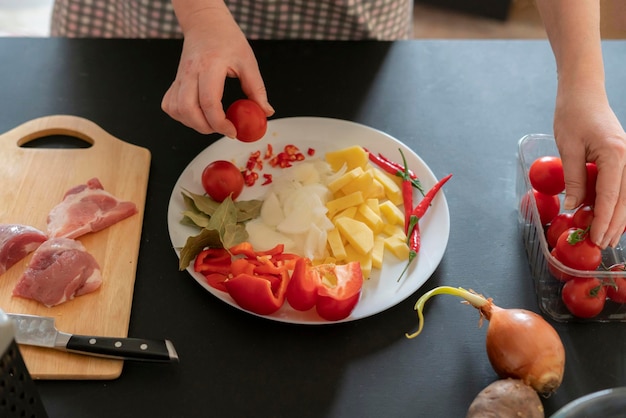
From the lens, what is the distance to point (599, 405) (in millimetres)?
949

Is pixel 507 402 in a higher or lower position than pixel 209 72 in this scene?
lower

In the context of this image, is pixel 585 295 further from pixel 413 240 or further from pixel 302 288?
pixel 302 288

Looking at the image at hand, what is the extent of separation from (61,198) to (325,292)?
2.08 ft

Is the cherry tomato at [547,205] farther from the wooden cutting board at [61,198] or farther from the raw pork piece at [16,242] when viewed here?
the raw pork piece at [16,242]

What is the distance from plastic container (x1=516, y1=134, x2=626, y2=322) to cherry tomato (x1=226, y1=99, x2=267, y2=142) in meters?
0.53

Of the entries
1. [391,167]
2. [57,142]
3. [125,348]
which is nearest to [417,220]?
[391,167]

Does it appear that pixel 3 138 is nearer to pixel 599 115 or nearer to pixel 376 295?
pixel 376 295

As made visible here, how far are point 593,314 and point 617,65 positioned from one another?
83 cm

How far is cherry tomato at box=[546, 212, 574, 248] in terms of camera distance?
129 cm

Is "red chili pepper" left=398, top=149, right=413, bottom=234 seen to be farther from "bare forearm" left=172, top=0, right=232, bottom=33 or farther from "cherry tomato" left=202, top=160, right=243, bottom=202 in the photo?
"bare forearm" left=172, top=0, right=232, bottom=33

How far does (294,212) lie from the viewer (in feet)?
4.62

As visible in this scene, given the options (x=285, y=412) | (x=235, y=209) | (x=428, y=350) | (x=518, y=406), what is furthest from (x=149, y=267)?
(x=518, y=406)

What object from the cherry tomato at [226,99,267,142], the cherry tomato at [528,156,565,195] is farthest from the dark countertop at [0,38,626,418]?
the cherry tomato at [226,99,267,142]

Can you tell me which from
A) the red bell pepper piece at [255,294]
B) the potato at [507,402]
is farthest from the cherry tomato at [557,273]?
the red bell pepper piece at [255,294]
